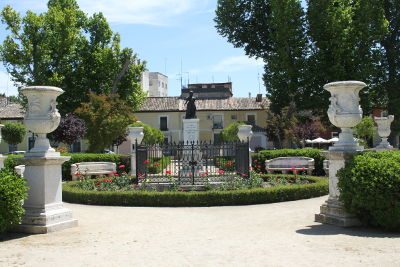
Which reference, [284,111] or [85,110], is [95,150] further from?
[284,111]

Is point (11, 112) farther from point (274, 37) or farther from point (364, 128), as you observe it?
point (364, 128)

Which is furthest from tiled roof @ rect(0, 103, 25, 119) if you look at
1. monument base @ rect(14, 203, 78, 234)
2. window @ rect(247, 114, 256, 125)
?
monument base @ rect(14, 203, 78, 234)

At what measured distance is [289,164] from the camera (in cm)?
2017

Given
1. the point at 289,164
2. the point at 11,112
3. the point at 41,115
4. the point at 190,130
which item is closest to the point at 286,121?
the point at 289,164

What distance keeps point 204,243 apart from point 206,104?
5221 cm

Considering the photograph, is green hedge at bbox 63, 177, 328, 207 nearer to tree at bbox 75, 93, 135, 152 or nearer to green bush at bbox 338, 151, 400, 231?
green bush at bbox 338, 151, 400, 231

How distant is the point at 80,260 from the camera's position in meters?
6.20

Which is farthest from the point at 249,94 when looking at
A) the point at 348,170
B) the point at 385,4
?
the point at 348,170

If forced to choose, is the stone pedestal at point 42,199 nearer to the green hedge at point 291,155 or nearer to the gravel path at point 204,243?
the gravel path at point 204,243

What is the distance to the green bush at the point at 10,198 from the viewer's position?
7.45 meters

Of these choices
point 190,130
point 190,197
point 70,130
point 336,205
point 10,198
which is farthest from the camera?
point 70,130

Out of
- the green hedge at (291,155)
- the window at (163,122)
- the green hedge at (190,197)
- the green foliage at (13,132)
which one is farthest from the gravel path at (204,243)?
the window at (163,122)

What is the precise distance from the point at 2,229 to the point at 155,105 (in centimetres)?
5170

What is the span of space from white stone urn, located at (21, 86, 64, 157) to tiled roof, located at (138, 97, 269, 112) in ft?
159
